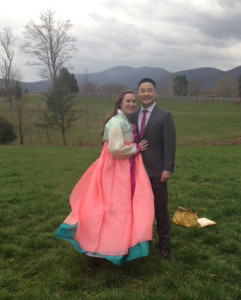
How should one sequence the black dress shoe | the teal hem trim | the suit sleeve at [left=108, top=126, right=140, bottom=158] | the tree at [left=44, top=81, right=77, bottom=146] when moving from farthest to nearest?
the tree at [left=44, top=81, right=77, bottom=146], the black dress shoe, the suit sleeve at [left=108, top=126, right=140, bottom=158], the teal hem trim

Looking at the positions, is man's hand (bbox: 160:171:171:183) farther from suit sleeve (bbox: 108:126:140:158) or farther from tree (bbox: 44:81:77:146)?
tree (bbox: 44:81:77:146)

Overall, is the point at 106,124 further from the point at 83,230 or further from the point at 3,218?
the point at 3,218

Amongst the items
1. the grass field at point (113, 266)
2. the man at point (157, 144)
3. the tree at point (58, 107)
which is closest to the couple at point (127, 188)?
the man at point (157, 144)

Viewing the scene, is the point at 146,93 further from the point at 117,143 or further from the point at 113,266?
the point at 113,266

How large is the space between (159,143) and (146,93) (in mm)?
723

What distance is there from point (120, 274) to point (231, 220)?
287 centimetres

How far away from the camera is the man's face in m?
4.04

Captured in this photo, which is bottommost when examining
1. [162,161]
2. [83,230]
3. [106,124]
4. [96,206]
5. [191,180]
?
[191,180]

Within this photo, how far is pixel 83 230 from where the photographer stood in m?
3.69

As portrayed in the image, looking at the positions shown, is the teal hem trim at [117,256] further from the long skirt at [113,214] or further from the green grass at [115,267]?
the green grass at [115,267]

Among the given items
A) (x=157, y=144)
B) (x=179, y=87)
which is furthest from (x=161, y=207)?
(x=179, y=87)

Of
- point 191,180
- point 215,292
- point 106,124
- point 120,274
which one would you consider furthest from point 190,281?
point 191,180

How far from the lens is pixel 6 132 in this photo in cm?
2792

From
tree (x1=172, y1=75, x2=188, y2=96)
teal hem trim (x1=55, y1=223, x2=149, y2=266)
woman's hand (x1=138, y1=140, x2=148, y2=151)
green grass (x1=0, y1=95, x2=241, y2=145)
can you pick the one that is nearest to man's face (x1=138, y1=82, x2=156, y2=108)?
woman's hand (x1=138, y1=140, x2=148, y2=151)
